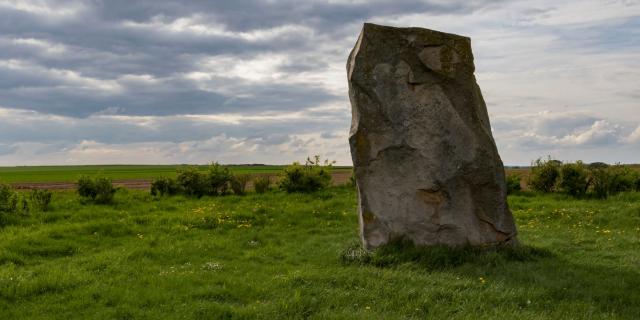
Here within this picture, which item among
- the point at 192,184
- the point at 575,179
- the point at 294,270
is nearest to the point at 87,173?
the point at 192,184

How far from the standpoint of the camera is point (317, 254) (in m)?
14.0

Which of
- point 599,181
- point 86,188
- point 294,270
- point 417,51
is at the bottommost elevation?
point 294,270

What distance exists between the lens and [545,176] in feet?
82.8

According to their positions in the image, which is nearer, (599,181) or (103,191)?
(103,191)

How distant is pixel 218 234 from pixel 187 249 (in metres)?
2.46

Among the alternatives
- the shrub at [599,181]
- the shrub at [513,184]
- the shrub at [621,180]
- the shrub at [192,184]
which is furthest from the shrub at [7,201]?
the shrub at [621,180]

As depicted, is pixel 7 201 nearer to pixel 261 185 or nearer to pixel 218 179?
pixel 218 179

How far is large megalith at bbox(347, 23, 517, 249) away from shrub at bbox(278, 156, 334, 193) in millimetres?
13697

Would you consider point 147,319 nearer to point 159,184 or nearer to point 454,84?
point 454,84

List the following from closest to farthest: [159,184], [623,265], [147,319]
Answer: [147,319], [623,265], [159,184]

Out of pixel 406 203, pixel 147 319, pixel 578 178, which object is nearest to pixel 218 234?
pixel 406 203

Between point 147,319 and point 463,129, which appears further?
point 463,129

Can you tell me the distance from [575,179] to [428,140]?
1449 centimetres

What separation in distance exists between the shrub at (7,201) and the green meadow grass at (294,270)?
805 mm
